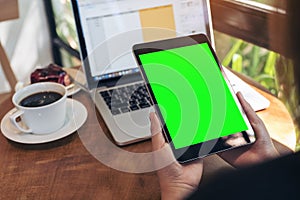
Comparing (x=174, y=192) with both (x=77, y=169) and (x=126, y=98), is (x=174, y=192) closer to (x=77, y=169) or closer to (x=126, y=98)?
(x=77, y=169)

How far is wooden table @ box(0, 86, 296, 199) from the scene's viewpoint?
2.58ft

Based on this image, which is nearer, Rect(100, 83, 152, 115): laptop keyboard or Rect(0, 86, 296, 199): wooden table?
Rect(0, 86, 296, 199): wooden table

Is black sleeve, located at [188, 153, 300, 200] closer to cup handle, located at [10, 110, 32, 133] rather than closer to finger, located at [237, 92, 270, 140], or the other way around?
finger, located at [237, 92, 270, 140]

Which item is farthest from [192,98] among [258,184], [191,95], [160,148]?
[258,184]

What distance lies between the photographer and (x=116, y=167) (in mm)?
833

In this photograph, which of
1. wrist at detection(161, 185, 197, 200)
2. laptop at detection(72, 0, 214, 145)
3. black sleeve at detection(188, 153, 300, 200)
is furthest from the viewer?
laptop at detection(72, 0, 214, 145)

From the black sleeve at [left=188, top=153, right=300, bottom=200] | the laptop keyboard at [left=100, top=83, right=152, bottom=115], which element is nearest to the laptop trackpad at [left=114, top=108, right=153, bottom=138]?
the laptop keyboard at [left=100, top=83, right=152, bottom=115]

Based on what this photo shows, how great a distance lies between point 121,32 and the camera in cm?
106

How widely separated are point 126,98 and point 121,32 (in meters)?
0.16

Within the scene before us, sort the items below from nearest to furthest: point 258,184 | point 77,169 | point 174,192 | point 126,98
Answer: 1. point 258,184
2. point 174,192
3. point 77,169
4. point 126,98

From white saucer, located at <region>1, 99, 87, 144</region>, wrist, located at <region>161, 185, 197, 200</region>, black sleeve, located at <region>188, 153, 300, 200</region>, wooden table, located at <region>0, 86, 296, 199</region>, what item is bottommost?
wooden table, located at <region>0, 86, 296, 199</region>

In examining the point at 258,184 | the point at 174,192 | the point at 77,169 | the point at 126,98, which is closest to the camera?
the point at 258,184

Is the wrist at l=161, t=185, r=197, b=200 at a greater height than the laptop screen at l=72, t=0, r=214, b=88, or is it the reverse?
the laptop screen at l=72, t=0, r=214, b=88

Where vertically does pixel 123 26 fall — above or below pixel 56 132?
above
